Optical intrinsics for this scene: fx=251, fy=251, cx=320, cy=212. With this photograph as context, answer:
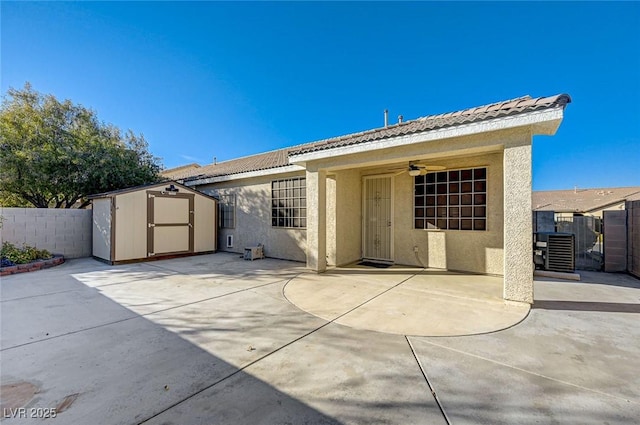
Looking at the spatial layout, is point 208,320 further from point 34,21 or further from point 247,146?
point 247,146

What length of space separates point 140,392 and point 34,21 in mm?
11735

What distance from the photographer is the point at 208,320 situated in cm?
400

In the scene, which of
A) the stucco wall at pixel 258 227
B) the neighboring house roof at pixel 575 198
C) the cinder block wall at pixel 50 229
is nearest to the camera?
the cinder block wall at pixel 50 229

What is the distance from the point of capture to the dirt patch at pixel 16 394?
2170 mm

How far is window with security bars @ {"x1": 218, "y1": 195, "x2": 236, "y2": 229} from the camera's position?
1153cm

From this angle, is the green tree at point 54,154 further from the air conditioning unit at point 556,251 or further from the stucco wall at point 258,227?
the air conditioning unit at point 556,251

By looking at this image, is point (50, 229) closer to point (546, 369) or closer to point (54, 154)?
point (54, 154)

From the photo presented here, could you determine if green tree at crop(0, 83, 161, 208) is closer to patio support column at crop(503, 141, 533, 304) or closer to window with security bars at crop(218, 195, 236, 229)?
window with security bars at crop(218, 195, 236, 229)

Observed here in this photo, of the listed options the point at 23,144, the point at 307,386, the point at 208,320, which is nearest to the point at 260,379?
the point at 307,386

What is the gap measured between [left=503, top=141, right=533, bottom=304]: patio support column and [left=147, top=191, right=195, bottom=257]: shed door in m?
10.8

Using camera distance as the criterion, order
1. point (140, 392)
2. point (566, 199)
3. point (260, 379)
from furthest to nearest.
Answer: point (566, 199) → point (260, 379) → point (140, 392)

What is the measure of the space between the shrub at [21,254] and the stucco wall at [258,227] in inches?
231

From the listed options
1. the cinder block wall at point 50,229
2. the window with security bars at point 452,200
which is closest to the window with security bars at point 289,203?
the window with security bars at point 452,200

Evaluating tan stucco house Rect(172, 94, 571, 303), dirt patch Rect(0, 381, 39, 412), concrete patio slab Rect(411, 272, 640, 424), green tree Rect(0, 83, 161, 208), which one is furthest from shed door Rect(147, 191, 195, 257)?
concrete patio slab Rect(411, 272, 640, 424)
